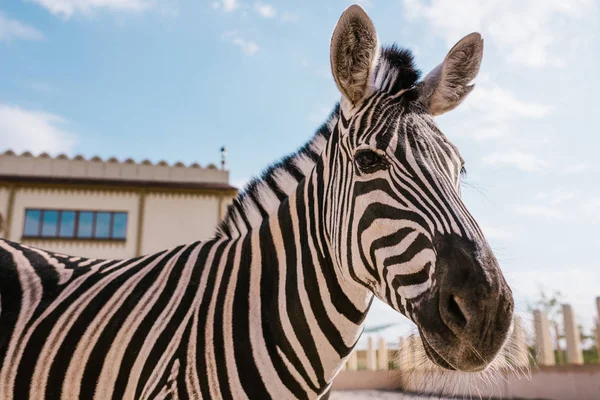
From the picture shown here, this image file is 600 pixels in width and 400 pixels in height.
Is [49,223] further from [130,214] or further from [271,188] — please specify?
[271,188]

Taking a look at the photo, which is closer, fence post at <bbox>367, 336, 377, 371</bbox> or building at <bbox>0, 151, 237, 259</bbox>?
fence post at <bbox>367, 336, 377, 371</bbox>

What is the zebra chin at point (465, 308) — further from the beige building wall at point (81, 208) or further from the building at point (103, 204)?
the beige building wall at point (81, 208)

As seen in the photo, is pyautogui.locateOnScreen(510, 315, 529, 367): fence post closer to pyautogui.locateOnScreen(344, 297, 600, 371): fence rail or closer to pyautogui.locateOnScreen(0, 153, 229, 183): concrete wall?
pyautogui.locateOnScreen(344, 297, 600, 371): fence rail

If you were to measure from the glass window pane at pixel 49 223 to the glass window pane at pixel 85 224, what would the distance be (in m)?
1.00

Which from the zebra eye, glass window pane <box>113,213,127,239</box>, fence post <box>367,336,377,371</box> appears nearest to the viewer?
the zebra eye

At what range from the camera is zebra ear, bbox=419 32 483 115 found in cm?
222

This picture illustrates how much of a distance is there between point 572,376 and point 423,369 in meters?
8.61

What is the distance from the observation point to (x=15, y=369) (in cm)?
204

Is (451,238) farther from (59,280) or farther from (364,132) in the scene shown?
(59,280)

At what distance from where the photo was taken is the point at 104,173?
2164 cm

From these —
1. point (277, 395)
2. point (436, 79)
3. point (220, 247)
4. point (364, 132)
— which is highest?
point (436, 79)

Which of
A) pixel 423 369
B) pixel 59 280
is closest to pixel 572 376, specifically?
pixel 423 369

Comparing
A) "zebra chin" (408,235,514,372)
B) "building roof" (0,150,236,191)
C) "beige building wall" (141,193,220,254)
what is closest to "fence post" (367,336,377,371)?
"beige building wall" (141,193,220,254)

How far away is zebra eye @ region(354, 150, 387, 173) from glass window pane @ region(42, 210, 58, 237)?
21447 mm
